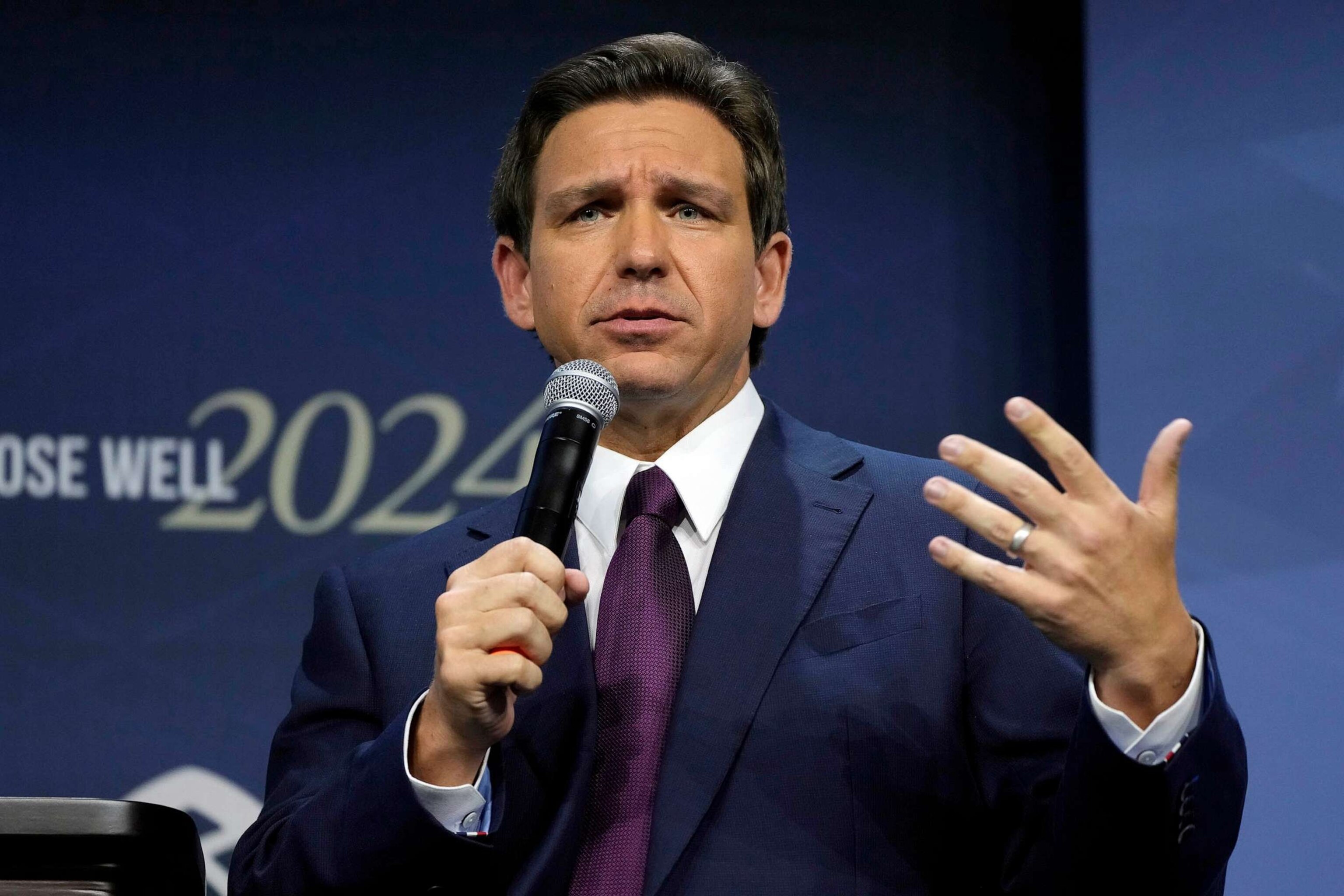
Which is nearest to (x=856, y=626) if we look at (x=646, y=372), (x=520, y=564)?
(x=646, y=372)

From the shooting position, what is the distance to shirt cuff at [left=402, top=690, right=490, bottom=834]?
4.54 ft

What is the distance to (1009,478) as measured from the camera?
117cm

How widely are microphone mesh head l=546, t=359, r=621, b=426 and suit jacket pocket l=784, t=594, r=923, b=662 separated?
355 mm

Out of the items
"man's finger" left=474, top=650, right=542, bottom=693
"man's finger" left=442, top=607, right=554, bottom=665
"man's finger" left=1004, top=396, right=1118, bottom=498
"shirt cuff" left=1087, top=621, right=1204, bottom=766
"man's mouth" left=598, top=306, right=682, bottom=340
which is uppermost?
"man's mouth" left=598, top=306, right=682, bottom=340

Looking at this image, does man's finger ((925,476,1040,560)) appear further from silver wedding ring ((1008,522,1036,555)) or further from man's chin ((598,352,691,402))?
man's chin ((598,352,691,402))

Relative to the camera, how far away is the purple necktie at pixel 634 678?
1.48 meters

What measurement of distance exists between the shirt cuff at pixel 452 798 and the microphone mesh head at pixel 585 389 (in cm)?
32

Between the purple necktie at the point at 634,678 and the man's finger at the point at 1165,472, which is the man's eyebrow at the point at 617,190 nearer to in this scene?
the purple necktie at the point at 634,678

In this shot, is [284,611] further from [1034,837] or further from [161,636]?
[1034,837]

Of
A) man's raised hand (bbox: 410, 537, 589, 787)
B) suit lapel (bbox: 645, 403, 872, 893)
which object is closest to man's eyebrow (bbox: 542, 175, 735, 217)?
suit lapel (bbox: 645, 403, 872, 893)

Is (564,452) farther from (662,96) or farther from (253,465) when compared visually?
(253,465)

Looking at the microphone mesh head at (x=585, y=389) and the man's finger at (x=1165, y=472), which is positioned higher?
the microphone mesh head at (x=585, y=389)

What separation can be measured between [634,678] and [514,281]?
722mm

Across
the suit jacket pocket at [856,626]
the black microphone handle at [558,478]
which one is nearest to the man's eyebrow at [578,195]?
the black microphone handle at [558,478]
